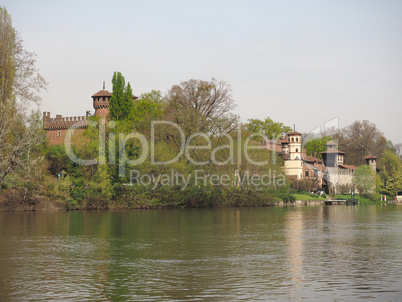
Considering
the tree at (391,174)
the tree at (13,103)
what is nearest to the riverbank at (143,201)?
the tree at (13,103)

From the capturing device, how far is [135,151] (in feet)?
174

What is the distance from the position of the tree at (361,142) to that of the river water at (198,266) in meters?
88.0

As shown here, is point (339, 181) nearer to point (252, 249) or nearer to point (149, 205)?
point (149, 205)

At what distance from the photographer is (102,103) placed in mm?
89312

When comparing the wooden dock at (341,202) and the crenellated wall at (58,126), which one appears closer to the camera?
the wooden dock at (341,202)

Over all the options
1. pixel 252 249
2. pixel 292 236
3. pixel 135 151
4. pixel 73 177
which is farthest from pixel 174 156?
pixel 252 249

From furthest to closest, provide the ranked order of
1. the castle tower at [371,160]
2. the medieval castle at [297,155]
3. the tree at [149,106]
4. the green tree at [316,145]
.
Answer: the green tree at [316,145]
the castle tower at [371,160]
the medieval castle at [297,155]
the tree at [149,106]

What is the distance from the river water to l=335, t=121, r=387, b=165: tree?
88.0m

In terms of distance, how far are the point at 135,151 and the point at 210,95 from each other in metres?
16.2

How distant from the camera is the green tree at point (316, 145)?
119656mm

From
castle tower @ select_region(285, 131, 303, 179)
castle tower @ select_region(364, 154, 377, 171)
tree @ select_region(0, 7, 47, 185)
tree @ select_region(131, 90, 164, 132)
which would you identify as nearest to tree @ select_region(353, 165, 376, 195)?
castle tower @ select_region(285, 131, 303, 179)

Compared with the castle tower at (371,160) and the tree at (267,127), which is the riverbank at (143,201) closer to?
the tree at (267,127)

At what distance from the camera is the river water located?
12492 mm

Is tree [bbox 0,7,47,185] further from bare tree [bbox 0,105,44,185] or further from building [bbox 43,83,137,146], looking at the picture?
building [bbox 43,83,137,146]
